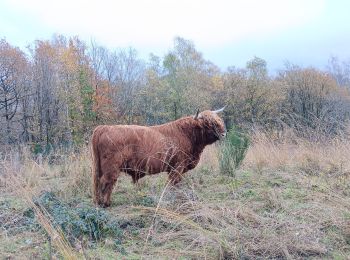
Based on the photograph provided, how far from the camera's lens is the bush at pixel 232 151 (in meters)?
7.16

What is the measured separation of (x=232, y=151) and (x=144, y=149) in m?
2.23

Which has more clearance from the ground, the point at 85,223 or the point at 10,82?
the point at 10,82

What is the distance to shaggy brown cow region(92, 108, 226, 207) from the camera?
5.58 metres

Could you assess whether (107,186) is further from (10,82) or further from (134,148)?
(10,82)

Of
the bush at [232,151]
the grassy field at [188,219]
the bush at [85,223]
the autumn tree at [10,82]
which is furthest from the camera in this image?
the autumn tree at [10,82]

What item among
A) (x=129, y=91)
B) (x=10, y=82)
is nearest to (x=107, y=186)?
(x=10, y=82)

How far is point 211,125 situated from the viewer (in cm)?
652

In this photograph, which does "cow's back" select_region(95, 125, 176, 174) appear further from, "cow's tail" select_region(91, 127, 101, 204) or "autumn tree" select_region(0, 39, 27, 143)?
"autumn tree" select_region(0, 39, 27, 143)

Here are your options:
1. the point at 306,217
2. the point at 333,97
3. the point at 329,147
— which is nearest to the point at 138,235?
the point at 306,217

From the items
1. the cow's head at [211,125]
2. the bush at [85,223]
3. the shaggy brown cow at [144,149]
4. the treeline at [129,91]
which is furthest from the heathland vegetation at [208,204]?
the treeline at [129,91]

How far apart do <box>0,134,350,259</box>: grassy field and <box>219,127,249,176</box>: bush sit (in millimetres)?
191

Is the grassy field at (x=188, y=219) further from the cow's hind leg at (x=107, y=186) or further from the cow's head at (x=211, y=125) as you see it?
the cow's head at (x=211, y=125)

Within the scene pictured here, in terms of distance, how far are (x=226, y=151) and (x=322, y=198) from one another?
242 centimetres

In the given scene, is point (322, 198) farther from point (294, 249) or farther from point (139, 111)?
point (139, 111)
